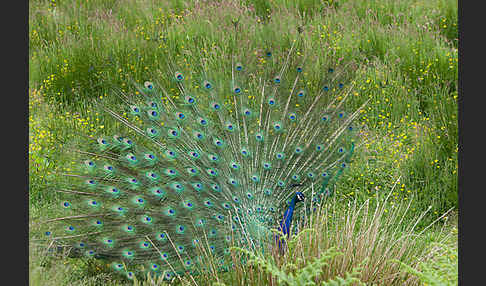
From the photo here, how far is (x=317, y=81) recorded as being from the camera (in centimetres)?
688

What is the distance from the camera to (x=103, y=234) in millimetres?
5266

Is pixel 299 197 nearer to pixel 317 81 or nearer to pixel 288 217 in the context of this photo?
pixel 288 217

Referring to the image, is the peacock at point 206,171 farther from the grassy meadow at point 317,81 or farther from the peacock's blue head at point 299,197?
the grassy meadow at point 317,81

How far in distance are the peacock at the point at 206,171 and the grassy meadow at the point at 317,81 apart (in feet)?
0.95

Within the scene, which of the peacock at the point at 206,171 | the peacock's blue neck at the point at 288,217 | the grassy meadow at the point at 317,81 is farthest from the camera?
the peacock at the point at 206,171

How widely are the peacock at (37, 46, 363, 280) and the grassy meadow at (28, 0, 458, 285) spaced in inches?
11.4

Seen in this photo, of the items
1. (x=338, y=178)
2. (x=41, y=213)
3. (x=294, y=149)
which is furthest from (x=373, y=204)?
(x=41, y=213)

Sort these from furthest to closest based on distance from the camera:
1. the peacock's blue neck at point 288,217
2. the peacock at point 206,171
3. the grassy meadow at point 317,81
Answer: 1. the peacock at point 206,171
2. the peacock's blue neck at point 288,217
3. the grassy meadow at point 317,81

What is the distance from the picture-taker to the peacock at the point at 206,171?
17.1ft

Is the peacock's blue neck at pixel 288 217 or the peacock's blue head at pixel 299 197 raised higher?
the peacock's blue head at pixel 299 197

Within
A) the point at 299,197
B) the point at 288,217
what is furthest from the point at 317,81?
the point at 288,217

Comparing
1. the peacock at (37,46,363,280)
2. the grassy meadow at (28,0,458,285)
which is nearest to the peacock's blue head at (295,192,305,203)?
the peacock at (37,46,363,280)

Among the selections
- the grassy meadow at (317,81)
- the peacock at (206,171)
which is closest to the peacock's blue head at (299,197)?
the peacock at (206,171)

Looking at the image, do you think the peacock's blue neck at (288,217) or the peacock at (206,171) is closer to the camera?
the peacock's blue neck at (288,217)
